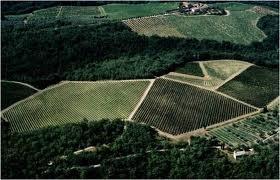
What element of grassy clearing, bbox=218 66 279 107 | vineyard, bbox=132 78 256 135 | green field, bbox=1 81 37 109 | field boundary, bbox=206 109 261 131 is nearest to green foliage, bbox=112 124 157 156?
vineyard, bbox=132 78 256 135

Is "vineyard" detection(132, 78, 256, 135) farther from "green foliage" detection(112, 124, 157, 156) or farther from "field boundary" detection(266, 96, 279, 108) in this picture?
"field boundary" detection(266, 96, 279, 108)

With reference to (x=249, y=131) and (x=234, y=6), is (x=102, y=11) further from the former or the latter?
(x=249, y=131)

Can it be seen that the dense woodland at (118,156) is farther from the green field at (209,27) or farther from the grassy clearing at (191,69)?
the green field at (209,27)

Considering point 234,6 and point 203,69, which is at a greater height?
point 234,6

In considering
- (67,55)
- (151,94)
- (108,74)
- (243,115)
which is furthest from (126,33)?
(243,115)

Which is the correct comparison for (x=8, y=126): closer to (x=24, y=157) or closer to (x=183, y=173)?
(x=24, y=157)

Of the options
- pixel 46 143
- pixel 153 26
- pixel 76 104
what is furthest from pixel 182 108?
pixel 153 26

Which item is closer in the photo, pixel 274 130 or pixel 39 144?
pixel 39 144
